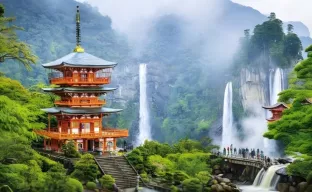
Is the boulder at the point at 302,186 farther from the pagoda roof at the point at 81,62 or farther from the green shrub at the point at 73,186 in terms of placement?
the pagoda roof at the point at 81,62

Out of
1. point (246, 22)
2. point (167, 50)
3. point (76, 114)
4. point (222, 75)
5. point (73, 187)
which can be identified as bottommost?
Answer: point (73, 187)

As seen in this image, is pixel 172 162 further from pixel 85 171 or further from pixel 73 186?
pixel 73 186

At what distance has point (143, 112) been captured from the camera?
91.4 m

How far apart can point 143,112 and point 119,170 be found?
172 ft

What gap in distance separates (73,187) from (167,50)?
259 feet

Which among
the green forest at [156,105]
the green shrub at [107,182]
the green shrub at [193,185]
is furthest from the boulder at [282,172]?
the green shrub at [107,182]

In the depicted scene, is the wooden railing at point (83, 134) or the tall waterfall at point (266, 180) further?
the wooden railing at point (83, 134)

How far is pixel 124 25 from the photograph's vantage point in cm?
12562

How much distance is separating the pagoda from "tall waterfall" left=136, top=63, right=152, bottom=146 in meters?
41.2

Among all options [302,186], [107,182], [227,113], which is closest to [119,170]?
[107,182]

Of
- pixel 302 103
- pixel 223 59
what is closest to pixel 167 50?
pixel 223 59

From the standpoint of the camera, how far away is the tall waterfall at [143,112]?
87.7 metres

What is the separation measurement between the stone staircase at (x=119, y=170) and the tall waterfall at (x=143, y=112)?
44934mm

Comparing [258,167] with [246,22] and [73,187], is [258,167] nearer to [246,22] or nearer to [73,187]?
[73,187]
